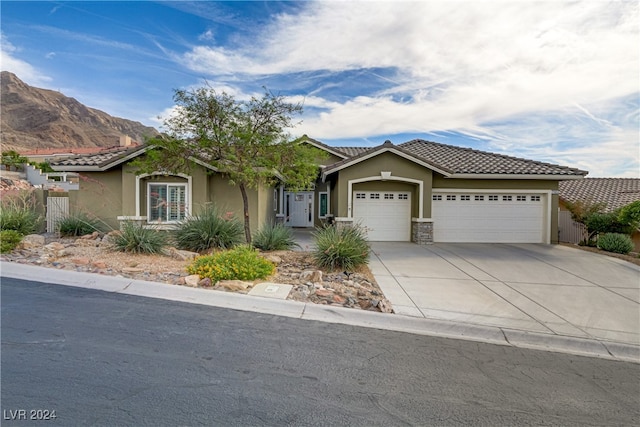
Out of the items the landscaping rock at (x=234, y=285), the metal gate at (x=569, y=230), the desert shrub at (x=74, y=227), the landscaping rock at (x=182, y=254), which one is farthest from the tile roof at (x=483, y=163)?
the desert shrub at (x=74, y=227)

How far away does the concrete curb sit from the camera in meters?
5.01

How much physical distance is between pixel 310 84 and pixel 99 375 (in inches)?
656

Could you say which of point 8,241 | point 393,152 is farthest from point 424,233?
point 8,241

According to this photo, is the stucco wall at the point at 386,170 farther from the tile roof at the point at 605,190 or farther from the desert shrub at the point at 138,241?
the tile roof at the point at 605,190

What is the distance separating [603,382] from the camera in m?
3.97

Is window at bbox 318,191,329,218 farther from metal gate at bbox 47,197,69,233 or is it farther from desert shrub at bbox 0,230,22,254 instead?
desert shrub at bbox 0,230,22,254

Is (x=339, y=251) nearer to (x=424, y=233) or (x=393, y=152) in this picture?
(x=424, y=233)

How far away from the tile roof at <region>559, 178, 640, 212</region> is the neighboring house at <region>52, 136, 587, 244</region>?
6.81m

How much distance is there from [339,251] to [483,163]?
1076cm

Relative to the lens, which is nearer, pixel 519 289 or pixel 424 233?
pixel 519 289

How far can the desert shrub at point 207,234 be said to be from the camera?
10.5 metres

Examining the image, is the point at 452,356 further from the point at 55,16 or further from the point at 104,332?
the point at 55,16

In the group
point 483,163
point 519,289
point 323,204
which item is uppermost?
point 483,163

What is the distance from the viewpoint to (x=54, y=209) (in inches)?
566
